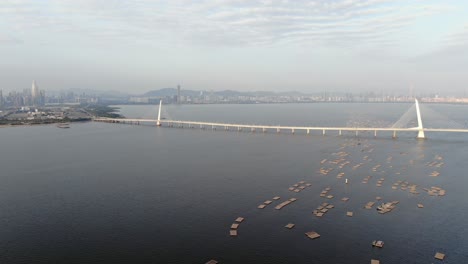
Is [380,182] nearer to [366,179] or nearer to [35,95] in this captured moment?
[366,179]

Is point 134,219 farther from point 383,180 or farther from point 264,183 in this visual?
point 383,180

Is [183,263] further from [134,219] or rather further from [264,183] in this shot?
[264,183]

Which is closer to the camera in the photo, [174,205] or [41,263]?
[41,263]

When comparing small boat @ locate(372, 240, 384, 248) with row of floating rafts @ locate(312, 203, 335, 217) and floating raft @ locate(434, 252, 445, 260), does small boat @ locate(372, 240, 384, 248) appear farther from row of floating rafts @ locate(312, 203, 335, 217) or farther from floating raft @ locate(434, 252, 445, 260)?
row of floating rafts @ locate(312, 203, 335, 217)

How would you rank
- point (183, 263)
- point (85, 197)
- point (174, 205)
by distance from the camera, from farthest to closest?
point (85, 197), point (174, 205), point (183, 263)

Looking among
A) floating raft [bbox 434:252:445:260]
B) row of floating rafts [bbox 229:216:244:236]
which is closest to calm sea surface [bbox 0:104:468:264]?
floating raft [bbox 434:252:445:260]

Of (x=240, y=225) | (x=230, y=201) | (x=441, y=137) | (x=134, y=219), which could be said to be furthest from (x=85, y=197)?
(x=441, y=137)

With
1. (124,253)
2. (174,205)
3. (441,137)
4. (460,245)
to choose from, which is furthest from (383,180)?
(441,137)

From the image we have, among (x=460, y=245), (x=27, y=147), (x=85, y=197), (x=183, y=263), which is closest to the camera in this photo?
(x=183, y=263)
